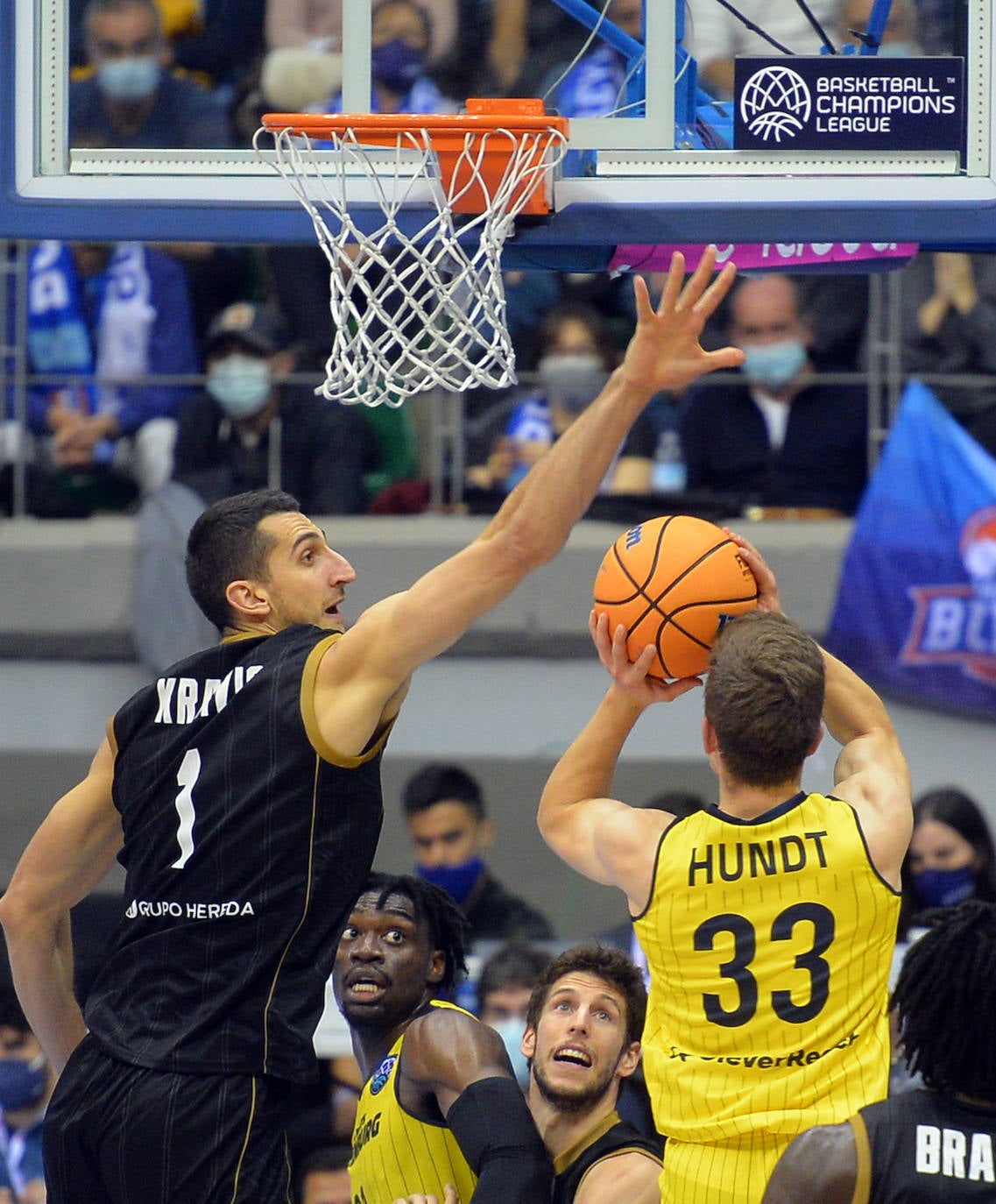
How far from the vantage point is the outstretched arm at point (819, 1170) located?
2920 millimetres

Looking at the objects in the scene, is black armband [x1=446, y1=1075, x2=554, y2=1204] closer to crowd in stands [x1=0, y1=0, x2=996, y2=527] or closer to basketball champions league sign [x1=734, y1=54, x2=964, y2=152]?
basketball champions league sign [x1=734, y1=54, x2=964, y2=152]

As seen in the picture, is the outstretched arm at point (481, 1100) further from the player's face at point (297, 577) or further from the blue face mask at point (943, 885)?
the blue face mask at point (943, 885)

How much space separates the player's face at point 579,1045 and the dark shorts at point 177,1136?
24.3 inches

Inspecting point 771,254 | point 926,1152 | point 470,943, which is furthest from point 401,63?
point 926,1152

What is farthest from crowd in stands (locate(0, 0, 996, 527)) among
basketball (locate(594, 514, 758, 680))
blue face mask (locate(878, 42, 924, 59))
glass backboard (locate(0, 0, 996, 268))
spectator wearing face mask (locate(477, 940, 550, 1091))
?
basketball (locate(594, 514, 758, 680))

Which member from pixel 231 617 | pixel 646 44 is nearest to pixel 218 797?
pixel 231 617

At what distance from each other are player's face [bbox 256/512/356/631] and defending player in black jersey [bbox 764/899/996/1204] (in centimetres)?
135

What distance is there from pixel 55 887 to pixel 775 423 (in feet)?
15.0

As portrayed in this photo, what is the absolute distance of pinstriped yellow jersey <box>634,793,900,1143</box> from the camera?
3.04 metres

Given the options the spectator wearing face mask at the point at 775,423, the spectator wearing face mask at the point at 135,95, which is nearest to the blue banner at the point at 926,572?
the spectator wearing face mask at the point at 775,423

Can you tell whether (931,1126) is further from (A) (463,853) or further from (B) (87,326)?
(B) (87,326)

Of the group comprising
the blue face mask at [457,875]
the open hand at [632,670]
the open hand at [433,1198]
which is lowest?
the open hand at [433,1198]

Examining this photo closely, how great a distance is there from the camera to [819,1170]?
2932mm

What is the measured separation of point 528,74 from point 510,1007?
341 cm
